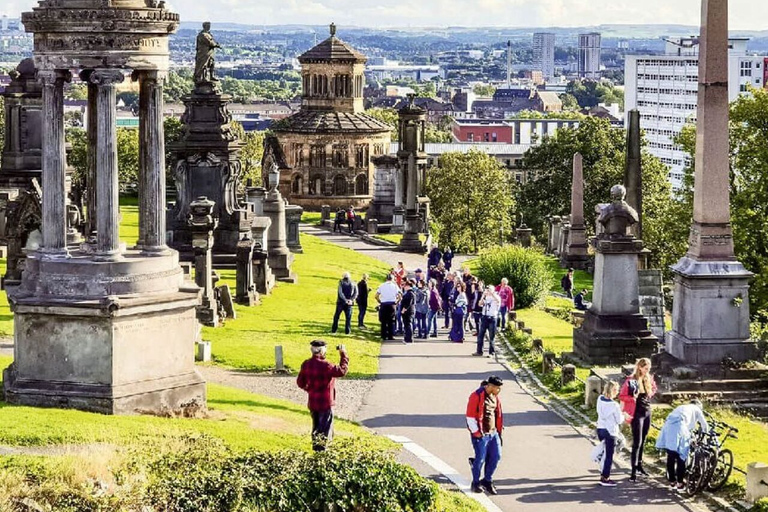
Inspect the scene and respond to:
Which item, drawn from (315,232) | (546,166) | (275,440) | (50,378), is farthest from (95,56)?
(546,166)

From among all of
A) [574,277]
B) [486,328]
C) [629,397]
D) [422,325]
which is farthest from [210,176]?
[629,397]

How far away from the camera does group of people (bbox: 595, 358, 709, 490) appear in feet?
58.7

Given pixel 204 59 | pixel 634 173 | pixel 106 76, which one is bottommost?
pixel 634 173

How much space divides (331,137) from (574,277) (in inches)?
1574

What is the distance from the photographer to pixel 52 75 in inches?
784

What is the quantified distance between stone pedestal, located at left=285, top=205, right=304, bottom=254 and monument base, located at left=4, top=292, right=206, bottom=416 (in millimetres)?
30663

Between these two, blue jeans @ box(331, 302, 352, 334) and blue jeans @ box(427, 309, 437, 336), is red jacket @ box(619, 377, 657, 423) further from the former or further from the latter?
blue jeans @ box(427, 309, 437, 336)

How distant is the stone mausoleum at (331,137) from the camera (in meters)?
89.4

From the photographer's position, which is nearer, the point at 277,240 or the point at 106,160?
the point at 106,160

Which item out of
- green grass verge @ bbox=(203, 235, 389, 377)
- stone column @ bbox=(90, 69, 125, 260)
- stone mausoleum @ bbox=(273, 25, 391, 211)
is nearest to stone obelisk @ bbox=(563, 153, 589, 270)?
green grass verge @ bbox=(203, 235, 389, 377)

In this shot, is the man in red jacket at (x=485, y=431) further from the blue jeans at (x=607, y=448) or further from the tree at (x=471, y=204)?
the tree at (x=471, y=204)

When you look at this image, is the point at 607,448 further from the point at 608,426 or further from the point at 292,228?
the point at 292,228

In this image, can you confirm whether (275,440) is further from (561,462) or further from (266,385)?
(266,385)

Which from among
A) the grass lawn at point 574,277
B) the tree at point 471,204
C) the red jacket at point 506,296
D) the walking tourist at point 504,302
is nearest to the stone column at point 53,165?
the walking tourist at point 504,302
